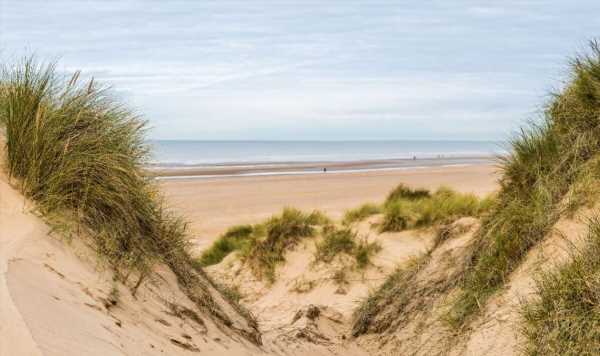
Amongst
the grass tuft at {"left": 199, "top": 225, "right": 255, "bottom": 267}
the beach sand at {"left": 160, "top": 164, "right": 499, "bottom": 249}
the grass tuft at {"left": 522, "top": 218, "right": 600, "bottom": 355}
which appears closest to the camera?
the grass tuft at {"left": 522, "top": 218, "right": 600, "bottom": 355}

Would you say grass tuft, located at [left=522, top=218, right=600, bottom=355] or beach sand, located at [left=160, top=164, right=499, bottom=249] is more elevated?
grass tuft, located at [left=522, top=218, right=600, bottom=355]

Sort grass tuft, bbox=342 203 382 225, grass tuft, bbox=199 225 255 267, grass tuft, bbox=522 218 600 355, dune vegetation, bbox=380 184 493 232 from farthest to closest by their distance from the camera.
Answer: grass tuft, bbox=199 225 255 267
grass tuft, bbox=342 203 382 225
dune vegetation, bbox=380 184 493 232
grass tuft, bbox=522 218 600 355

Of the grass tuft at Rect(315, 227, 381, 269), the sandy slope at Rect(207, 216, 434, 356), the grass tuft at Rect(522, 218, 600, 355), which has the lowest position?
the sandy slope at Rect(207, 216, 434, 356)

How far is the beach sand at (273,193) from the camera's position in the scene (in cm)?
1972

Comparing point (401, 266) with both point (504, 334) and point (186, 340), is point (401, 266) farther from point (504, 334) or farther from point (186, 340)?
point (186, 340)

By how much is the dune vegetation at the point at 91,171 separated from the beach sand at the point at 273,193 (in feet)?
29.6

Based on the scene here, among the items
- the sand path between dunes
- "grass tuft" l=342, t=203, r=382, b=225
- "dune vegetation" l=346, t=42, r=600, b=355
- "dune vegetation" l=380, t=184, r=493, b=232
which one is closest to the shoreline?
"grass tuft" l=342, t=203, r=382, b=225

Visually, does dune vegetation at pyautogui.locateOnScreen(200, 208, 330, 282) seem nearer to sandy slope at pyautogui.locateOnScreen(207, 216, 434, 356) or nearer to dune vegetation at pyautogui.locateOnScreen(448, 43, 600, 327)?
sandy slope at pyautogui.locateOnScreen(207, 216, 434, 356)

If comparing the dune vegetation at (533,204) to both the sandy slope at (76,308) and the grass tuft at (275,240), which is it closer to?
the sandy slope at (76,308)

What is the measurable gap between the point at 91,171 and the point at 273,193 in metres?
22.0

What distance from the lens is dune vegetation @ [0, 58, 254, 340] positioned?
5.27m

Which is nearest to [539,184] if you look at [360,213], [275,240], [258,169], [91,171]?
[91,171]

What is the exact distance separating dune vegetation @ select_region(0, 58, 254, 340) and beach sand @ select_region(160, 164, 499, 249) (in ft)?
29.6

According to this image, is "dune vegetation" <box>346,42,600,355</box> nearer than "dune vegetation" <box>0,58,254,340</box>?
No
